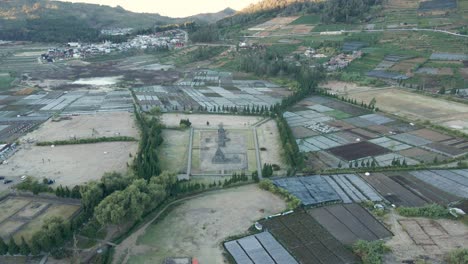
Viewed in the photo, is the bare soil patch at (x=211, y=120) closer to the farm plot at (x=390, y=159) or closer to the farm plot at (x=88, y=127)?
the farm plot at (x=88, y=127)

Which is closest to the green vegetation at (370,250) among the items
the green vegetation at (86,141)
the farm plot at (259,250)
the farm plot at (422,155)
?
the farm plot at (259,250)

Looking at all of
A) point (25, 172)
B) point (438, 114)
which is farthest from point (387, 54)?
point (25, 172)

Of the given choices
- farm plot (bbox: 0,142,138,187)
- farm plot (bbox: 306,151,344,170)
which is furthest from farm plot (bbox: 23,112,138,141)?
farm plot (bbox: 306,151,344,170)

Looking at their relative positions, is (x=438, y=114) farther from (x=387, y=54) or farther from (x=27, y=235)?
(x=27, y=235)

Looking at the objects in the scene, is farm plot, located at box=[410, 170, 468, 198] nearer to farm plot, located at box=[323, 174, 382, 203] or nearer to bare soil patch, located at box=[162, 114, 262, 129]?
farm plot, located at box=[323, 174, 382, 203]

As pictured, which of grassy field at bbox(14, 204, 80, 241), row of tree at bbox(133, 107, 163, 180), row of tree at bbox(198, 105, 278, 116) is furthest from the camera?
row of tree at bbox(198, 105, 278, 116)

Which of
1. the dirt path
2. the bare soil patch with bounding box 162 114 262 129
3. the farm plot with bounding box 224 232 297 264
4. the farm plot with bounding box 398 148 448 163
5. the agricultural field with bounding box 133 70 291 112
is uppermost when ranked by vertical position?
the agricultural field with bounding box 133 70 291 112

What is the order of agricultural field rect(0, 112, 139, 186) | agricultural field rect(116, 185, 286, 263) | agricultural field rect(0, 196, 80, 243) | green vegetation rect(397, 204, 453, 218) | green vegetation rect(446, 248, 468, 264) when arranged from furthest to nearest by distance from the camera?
agricultural field rect(0, 112, 139, 186) < green vegetation rect(397, 204, 453, 218) < agricultural field rect(0, 196, 80, 243) < agricultural field rect(116, 185, 286, 263) < green vegetation rect(446, 248, 468, 264)
